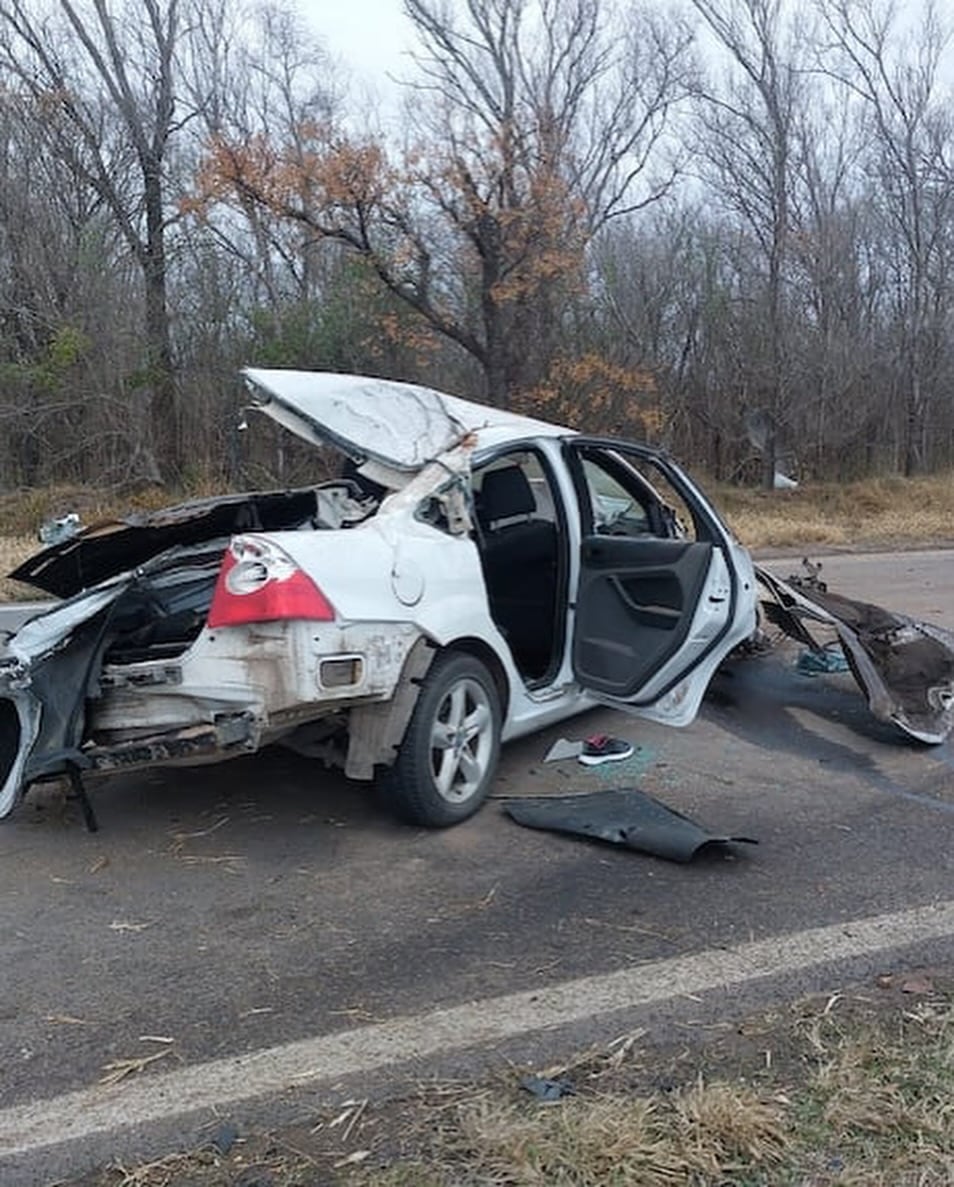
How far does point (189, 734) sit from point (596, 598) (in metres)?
2.18

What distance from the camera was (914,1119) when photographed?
2758mm

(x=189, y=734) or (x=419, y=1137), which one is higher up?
(x=189, y=734)

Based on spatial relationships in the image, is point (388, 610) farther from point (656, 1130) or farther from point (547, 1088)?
point (656, 1130)

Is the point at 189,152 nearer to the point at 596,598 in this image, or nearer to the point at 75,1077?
the point at 596,598

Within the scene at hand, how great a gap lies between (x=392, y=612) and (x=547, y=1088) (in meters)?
2.06

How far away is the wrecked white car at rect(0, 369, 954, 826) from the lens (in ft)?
14.4

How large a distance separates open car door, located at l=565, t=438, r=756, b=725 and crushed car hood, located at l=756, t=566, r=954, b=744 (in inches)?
23.5

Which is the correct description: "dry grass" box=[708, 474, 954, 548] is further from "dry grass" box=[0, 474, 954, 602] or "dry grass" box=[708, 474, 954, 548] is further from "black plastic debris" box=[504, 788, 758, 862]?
"black plastic debris" box=[504, 788, 758, 862]

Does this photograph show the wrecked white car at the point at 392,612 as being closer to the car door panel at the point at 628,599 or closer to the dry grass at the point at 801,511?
the car door panel at the point at 628,599

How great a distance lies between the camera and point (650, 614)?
579 centimetres

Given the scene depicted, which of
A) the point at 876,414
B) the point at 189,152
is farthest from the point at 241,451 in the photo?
the point at 876,414

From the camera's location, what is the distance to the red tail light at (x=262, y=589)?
4.29 metres

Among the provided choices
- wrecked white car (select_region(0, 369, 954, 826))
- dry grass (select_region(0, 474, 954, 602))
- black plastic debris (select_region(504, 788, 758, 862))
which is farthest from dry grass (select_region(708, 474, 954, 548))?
black plastic debris (select_region(504, 788, 758, 862))

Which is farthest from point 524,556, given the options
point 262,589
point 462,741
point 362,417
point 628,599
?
point 262,589
